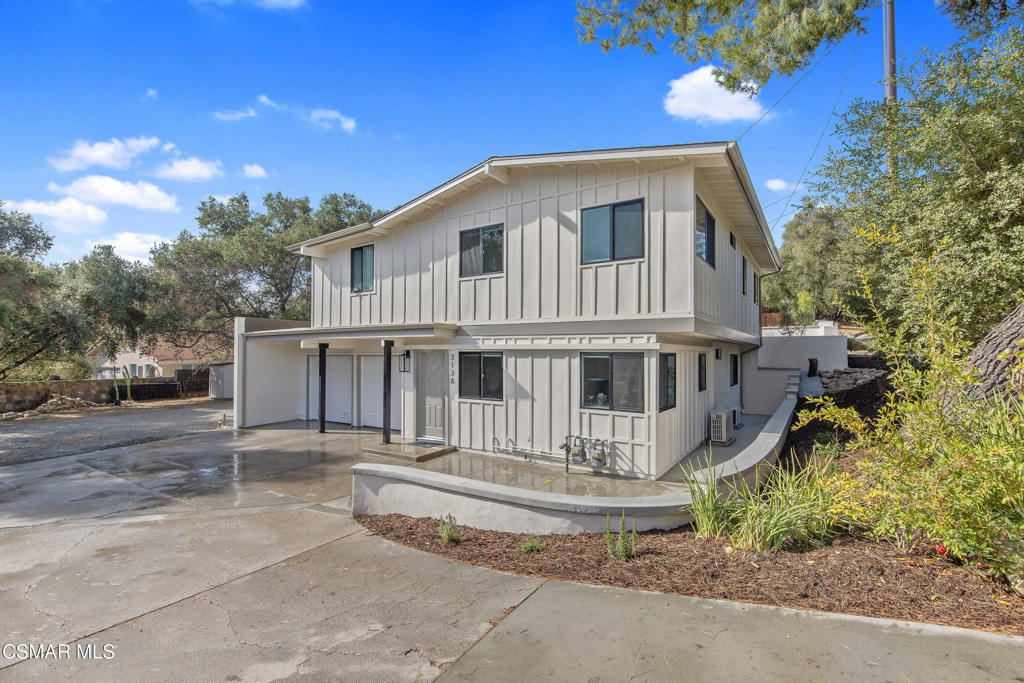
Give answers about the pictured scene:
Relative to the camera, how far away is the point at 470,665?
312 centimetres

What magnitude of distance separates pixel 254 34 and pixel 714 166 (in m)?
10.3

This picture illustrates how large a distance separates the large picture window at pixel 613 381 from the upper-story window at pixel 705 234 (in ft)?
6.95

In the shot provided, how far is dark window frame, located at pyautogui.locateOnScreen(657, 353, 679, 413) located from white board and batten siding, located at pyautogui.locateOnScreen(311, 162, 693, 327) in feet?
2.80

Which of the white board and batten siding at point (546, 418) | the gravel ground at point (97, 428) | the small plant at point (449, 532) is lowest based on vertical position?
the gravel ground at point (97, 428)

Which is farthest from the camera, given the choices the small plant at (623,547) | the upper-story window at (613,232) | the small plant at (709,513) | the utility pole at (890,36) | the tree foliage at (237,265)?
the tree foliage at (237,265)

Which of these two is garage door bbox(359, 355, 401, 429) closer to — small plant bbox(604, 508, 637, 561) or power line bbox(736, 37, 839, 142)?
small plant bbox(604, 508, 637, 561)

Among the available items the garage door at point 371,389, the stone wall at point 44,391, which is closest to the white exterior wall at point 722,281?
the garage door at point 371,389

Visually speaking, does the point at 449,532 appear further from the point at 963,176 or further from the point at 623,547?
the point at 963,176

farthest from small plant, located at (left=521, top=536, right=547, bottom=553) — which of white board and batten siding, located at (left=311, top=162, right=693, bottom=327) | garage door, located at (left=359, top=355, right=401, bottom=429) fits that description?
garage door, located at (left=359, top=355, right=401, bottom=429)

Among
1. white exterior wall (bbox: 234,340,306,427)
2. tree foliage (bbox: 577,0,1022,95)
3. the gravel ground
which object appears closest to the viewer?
tree foliage (bbox: 577,0,1022,95)

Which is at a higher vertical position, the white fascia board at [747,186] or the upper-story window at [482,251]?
the white fascia board at [747,186]

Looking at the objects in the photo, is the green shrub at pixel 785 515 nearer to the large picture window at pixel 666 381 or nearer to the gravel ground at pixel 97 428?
the large picture window at pixel 666 381

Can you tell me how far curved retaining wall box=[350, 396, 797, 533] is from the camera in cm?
531

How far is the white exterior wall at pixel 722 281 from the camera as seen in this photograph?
7.90 m
